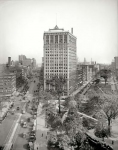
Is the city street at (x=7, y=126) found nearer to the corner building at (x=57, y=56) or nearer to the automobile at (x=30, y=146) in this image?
the automobile at (x=30, y=146)

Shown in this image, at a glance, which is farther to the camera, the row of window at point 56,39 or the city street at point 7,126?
the row of window at point 56,39

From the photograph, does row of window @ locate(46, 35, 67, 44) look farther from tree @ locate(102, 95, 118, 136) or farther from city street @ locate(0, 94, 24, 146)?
tree @ locate(102, 95, 118, 136)

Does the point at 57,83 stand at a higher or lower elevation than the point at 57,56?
lower

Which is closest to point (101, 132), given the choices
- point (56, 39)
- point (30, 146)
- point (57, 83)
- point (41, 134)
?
point (41, 134)

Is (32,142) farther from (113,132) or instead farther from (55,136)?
(113,132)

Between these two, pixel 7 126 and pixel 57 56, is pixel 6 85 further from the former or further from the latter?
pixel 7 126

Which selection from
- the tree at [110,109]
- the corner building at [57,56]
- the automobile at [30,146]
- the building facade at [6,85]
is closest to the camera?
the automobile at [30,146]

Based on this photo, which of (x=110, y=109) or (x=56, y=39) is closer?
(x=110, y=109)

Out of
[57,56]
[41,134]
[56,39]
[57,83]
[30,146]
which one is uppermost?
[56,39]

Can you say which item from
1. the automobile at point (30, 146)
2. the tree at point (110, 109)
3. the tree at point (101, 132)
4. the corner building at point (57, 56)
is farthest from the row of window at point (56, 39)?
the automobile at point (30, 146)

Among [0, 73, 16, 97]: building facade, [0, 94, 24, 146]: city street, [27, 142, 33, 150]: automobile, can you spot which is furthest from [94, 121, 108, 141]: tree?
[0, 73, 16, 97]: building facade

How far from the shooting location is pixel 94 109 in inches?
546

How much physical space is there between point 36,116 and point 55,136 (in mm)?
5746

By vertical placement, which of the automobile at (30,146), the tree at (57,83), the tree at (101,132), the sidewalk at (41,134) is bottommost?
the automobile at (30,146)
